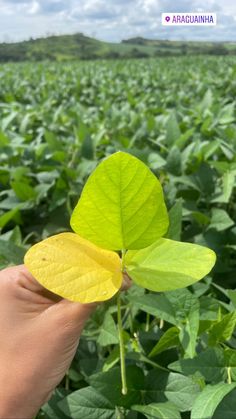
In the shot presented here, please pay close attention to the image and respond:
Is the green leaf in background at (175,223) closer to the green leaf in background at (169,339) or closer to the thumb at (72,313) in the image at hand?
the green leaf in background at (169,339)

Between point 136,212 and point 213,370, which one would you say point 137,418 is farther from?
point 136,212

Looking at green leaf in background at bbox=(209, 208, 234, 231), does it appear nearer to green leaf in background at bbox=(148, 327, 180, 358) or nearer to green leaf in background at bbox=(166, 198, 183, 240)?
green leaf in background at bbox=(166, 198, 183, 240)

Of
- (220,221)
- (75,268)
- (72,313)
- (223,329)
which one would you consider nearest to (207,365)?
(223,329)

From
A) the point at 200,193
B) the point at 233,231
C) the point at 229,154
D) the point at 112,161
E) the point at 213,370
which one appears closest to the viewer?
the point at 112,161

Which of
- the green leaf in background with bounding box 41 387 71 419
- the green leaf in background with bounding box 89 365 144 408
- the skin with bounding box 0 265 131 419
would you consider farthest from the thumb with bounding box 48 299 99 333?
the green leaf in background with bounding box 41 387 71 419

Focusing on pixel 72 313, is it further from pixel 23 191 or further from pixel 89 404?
pixel 23 191

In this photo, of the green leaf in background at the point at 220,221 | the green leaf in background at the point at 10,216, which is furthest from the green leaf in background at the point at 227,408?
the green leaf in background at the point at 10,216

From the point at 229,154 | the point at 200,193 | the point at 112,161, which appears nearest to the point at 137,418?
the point at 112,161
